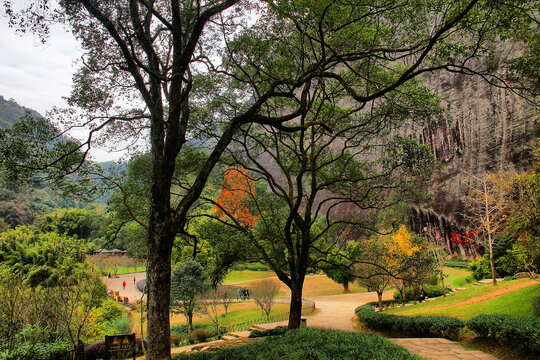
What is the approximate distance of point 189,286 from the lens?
1570 cm

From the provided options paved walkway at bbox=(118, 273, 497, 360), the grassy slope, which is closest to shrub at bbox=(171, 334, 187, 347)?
paved walkway at bbox=(118, 273, 497, 360)

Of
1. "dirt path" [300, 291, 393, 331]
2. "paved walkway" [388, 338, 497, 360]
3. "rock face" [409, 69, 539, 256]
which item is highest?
"rock face" [409, 69, 539, 256]

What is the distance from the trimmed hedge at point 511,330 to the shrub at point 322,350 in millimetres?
3502

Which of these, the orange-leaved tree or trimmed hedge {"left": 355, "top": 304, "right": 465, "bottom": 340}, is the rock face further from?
the orange-leaved tree

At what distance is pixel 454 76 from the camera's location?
28.2 meters

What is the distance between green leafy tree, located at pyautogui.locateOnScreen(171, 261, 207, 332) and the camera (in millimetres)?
15750

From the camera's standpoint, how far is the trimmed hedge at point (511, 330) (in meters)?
5.55

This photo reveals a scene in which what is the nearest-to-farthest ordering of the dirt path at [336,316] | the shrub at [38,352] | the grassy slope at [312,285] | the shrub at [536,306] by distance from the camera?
the shrub at [38,352] < the shrub at [536,306] < the dirt path at [336,316] < the grassy slope at [312,285]

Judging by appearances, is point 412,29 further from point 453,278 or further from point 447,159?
point 447,159

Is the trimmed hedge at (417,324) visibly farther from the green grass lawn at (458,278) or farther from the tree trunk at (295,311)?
the green grass lawn at (458,278)

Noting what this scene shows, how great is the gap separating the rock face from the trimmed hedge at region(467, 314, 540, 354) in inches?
765

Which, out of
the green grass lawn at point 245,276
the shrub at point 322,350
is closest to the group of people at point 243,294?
the green grass lawn at point 245,276

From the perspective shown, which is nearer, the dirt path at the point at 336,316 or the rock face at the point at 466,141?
the dirt path at the point at 336,316

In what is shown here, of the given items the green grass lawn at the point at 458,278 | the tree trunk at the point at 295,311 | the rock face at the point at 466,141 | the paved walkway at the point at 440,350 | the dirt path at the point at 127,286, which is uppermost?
the rock face at the point at 466,141
